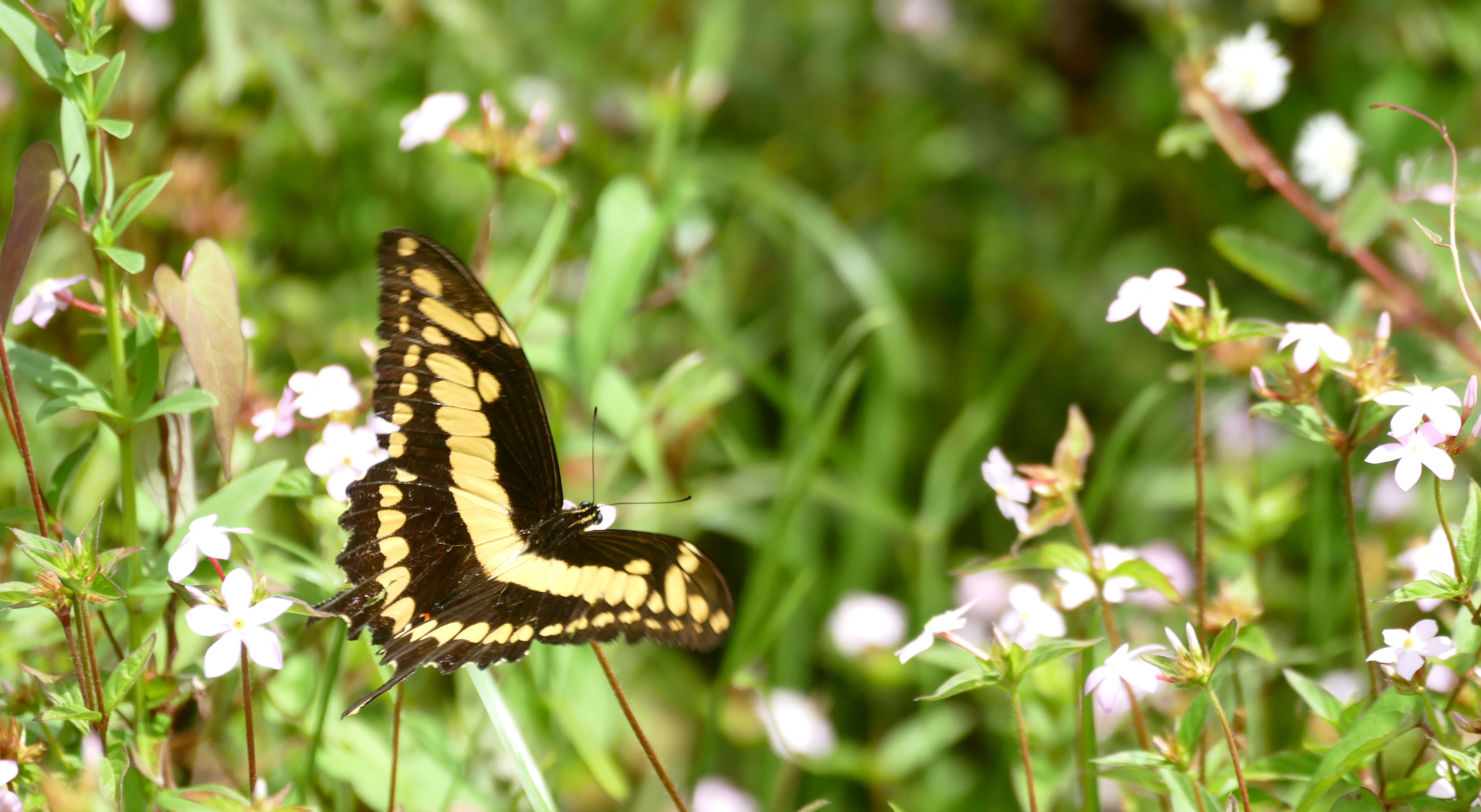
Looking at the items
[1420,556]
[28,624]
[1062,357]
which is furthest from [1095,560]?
[1062,357]

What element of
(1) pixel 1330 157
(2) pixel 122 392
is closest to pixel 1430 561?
(1) pixel 1330 157

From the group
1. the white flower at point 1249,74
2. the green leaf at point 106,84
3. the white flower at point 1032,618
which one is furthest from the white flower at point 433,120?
the white flower at point 1249,74

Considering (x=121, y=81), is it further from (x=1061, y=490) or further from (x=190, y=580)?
(x=1061, y=490)

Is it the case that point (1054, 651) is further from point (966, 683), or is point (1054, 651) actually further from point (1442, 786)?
point (1442, 786)

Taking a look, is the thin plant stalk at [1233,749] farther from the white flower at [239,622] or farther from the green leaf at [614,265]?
the green leaf at [614,265]

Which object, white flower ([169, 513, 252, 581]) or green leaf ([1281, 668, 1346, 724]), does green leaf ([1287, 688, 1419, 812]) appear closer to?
green leaf ([1281, 668, 1346, 724])

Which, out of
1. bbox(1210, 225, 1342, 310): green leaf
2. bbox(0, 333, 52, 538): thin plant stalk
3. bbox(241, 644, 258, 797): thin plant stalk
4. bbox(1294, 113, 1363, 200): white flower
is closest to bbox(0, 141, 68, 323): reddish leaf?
bbox(0, 333, 52, 538): thin plant stalk
